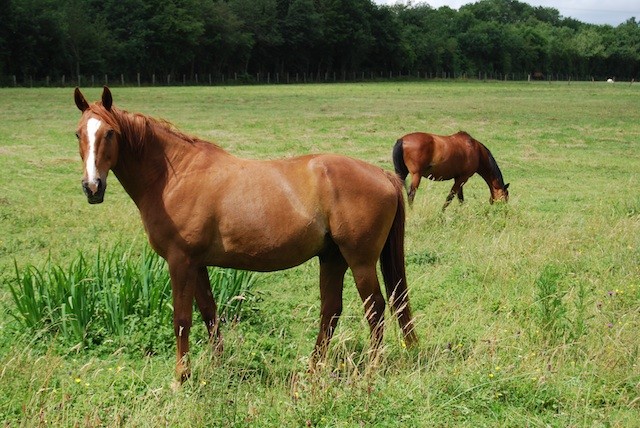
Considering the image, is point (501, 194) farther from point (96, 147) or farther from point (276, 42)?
point (276, 42)

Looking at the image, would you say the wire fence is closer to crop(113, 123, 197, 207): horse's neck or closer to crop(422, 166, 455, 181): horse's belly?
crop(422, 166, 455, 181): horse's belly

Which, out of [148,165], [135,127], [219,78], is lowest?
[148,165]

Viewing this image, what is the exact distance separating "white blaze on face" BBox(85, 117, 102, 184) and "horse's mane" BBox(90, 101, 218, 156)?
0.08 m

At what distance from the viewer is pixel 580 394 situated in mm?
4309

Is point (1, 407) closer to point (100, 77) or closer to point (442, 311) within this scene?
point (442, 311)

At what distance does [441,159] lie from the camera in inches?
503

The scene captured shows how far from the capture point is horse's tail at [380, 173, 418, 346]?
5.36 meters

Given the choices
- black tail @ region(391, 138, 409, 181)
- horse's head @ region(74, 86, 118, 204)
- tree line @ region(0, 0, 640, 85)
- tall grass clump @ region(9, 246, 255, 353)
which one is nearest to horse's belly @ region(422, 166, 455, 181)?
black tail @ region(391, 138, 409, 181)

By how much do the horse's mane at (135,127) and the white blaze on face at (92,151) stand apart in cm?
8

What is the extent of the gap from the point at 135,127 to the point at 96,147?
0.43 metres

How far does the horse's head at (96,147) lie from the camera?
4637 mm

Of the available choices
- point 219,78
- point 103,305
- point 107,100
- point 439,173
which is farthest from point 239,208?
point 219,78

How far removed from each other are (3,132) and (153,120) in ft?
58.9

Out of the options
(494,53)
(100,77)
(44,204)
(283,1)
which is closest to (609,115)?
(44,204)
